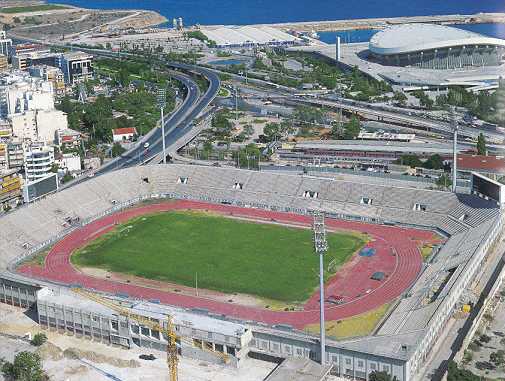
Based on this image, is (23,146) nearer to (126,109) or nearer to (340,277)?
(126,109)

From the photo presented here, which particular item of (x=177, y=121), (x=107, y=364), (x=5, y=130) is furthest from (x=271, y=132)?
(x=107, y=364)

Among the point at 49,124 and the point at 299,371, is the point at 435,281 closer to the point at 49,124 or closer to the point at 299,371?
the point at 299,371

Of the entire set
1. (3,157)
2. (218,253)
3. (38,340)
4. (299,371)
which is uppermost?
(3,157)

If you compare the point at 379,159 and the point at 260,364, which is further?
the point at 379,159

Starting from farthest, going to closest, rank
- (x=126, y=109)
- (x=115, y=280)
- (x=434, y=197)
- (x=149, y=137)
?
(x=126, y=109) → (x=149, y=137) → (x=434, y=197) → (x=115, y=280)

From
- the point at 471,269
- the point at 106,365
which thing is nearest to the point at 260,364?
the point at 106,365

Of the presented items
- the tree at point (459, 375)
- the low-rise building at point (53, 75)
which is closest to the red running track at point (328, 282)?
the tree at point (459, 375)

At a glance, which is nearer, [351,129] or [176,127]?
[351,129]
